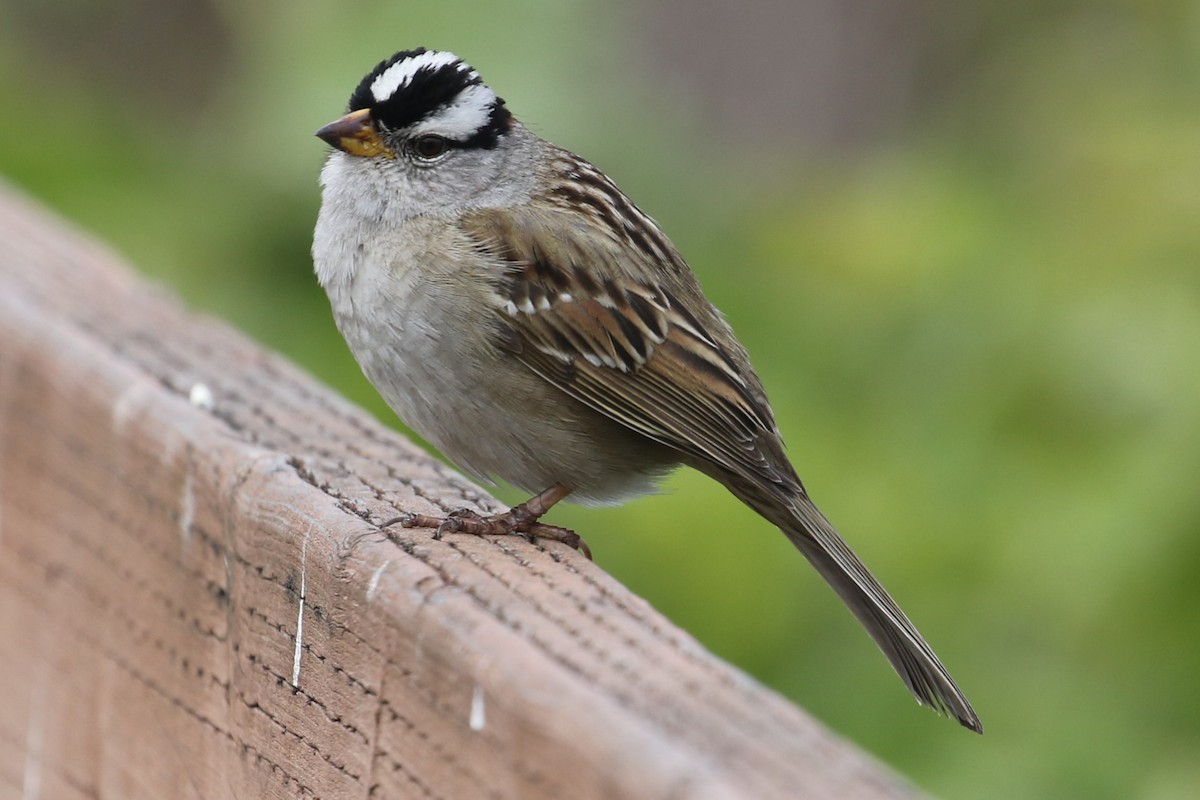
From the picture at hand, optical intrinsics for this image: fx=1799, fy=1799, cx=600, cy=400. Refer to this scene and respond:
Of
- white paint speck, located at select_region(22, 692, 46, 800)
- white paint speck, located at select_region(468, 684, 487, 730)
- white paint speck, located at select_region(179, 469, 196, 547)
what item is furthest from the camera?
white paint speck, located at select_region(22, 692, 46, 800)

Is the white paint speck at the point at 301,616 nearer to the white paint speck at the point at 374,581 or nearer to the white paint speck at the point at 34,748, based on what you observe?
the white paint speck at the point at 374,581

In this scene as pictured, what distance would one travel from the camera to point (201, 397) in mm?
2295

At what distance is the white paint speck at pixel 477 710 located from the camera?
1337 millimetres

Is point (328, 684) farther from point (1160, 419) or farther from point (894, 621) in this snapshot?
point (1160, 419)

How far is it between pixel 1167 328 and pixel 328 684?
2.44m

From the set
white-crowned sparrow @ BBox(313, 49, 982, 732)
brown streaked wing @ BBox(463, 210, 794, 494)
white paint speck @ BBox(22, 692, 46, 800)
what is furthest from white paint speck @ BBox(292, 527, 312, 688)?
brown streaked wing @ BBox(463, 210, 794, 494)

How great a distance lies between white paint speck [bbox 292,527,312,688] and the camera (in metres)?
1.73

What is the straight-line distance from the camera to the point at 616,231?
9.53 ft

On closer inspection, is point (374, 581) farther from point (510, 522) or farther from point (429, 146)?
point (429, 146)

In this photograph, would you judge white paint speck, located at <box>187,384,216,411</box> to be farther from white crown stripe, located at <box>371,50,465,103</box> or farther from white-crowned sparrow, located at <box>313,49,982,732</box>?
white crown stripe, located at <box>371,50,465,103</box>

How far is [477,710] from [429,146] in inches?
71.5

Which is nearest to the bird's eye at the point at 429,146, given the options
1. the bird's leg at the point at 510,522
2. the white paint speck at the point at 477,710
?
the bird's leg at the point at 510,522

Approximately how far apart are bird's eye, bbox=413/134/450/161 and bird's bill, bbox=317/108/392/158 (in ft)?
0.16


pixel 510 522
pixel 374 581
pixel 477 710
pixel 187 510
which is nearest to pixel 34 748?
pixel 187 510
